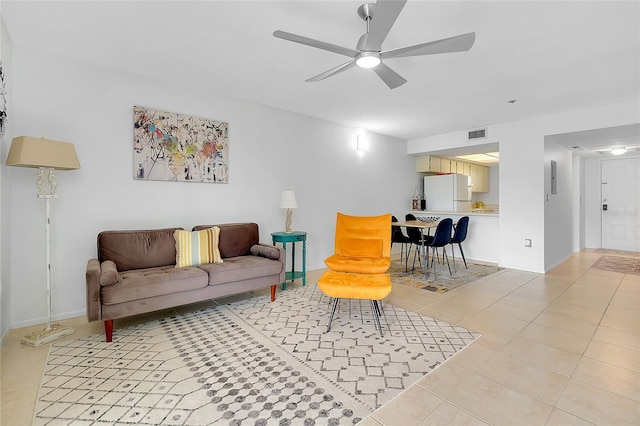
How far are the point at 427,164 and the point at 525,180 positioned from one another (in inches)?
82.3

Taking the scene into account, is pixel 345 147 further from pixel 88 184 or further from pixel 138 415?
pixel 138 415

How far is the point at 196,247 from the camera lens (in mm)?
3252

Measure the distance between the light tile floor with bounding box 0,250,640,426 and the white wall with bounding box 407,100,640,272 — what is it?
134 centimetres

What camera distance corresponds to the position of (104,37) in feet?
8.51

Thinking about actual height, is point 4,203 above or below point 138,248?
above

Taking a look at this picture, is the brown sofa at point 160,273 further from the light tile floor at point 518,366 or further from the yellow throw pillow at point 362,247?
the yellow throw pillow at point 362,247

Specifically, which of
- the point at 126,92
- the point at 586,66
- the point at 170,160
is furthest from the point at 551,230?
the point at 126,92

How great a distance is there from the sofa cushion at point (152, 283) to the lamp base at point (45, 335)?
1.80 feet

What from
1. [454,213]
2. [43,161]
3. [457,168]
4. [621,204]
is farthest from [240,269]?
[621,204]

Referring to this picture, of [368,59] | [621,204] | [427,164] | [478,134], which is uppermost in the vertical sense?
[478,134]

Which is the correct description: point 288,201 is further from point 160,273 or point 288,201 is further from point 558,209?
point 558,209

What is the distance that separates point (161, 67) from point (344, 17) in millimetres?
2025

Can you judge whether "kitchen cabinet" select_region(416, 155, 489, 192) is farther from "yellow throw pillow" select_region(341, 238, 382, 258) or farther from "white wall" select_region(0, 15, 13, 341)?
"white wall" select_region(0, 15, 13, 341)

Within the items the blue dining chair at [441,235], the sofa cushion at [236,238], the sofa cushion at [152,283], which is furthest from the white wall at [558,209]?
the sofa cushion at [152,283]
